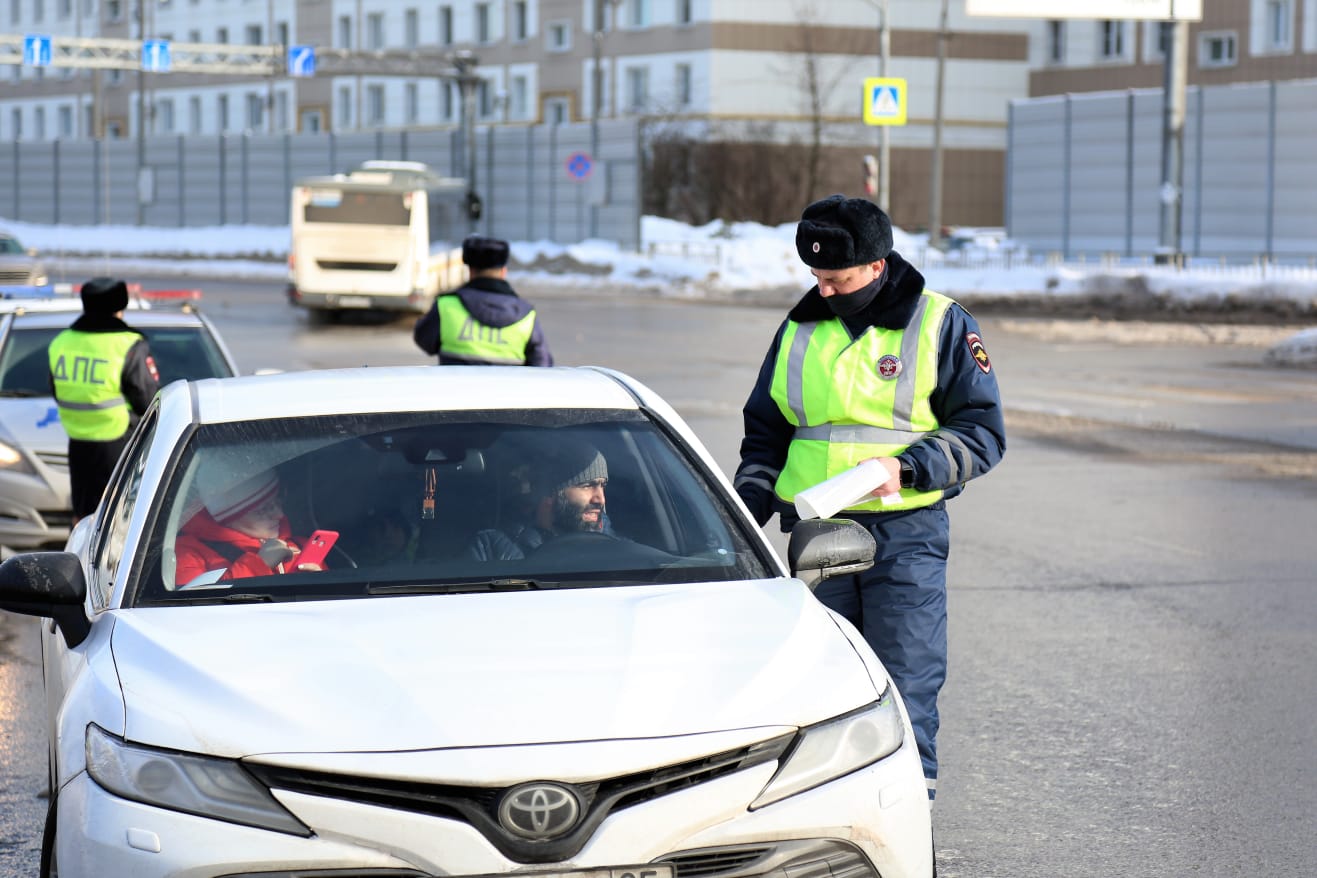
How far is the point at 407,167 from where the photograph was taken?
3956 centimetres

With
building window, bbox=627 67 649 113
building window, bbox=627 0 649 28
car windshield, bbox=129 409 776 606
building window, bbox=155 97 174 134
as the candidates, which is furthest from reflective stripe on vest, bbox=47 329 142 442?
building window, bbox=155 97 174 134

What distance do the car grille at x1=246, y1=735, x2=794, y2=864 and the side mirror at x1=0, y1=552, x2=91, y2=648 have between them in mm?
936

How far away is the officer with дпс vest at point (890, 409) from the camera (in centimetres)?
515

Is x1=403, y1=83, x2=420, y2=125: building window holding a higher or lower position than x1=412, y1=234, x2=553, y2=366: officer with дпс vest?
higher

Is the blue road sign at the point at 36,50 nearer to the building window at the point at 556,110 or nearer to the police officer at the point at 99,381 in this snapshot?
the building window at the point at 556,110

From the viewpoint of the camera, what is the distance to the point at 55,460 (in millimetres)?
10344

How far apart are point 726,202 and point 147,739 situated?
203 feet

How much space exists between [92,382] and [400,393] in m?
4.67

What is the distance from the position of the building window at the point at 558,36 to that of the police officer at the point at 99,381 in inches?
2525

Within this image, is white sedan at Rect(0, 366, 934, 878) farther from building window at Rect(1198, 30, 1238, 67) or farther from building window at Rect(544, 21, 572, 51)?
building window at Rect(544, 21, 572, 51)

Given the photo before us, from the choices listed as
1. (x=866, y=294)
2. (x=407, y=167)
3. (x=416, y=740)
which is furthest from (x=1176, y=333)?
(x=416, y=740)

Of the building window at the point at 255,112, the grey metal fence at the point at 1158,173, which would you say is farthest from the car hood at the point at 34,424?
the building window at the point at 255,112

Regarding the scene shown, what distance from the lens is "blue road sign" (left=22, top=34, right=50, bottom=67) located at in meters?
59.0

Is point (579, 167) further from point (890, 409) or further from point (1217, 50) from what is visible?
point (890, 409)
